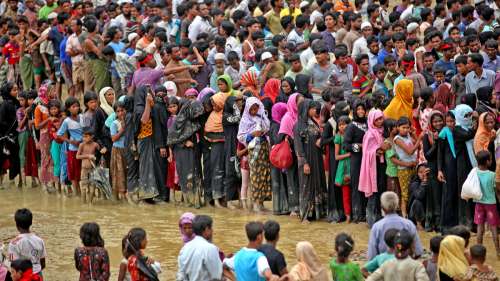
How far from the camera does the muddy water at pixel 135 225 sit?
14773 millimetres

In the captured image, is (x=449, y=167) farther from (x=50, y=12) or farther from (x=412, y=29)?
(x=50, y=12)

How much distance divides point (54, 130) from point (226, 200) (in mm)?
2800

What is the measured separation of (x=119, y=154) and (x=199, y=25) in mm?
4812

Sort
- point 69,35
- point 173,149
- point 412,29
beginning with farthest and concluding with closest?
point 69,35, point 412,29, point 173,149

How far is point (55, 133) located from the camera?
1834 cm

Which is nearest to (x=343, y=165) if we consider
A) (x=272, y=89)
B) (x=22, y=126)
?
(x=272, y=89)

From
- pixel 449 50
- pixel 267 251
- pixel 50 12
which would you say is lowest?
pixel 267 251

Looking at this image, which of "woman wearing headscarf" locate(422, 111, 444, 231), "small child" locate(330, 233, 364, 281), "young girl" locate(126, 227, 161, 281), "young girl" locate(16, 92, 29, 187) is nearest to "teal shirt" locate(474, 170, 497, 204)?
"woman wearing headscarf" locate(422, 111, 444, 231)

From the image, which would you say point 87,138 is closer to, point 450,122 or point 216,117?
point 216,117

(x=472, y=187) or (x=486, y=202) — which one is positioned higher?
(x=472, y=187)

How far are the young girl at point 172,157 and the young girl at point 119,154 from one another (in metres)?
0.63

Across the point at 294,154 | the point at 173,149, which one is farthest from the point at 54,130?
the point at 294,154

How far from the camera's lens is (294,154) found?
16250mm

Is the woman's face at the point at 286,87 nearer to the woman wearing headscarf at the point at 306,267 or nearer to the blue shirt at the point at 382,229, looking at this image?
Result: the blue shirt at the point at 382,229
